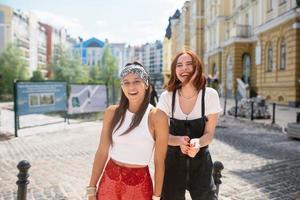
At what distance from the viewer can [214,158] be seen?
7.89m

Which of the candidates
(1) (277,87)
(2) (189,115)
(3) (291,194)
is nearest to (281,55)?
(1) (277,87)

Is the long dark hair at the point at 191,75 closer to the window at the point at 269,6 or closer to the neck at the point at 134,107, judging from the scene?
the neck at the point at 134,107

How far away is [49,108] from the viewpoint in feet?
44.4

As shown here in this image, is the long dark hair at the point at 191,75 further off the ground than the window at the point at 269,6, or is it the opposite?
the window at the point at 269,6

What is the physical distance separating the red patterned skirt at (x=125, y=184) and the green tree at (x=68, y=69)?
46.4 m

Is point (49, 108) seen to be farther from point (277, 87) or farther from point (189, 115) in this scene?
point (277, 87)

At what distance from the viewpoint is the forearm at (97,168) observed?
2.67 m

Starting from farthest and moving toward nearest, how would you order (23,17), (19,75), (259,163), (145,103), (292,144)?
(23,17) < (19,75) < (292,144) < (259,163) < (145,103)

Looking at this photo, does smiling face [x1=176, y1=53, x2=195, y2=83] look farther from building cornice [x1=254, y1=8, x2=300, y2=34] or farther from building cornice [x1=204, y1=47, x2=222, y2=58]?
building cornice [x1=204, y1=47, x2=222, y2=58]

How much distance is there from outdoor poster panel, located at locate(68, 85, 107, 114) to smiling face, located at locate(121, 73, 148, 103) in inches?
494

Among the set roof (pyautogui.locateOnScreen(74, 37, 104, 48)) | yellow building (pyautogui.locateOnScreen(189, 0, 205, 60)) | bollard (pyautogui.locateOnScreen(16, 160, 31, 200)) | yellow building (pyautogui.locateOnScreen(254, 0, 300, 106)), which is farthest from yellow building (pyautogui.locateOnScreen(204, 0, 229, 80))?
roof (pyautogui.locateOnScreen(74, 37, 104, 48))

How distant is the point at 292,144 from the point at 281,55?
16522mm

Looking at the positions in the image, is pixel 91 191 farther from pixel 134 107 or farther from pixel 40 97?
pixel 40 97

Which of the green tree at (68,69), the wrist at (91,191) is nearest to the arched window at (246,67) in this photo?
the green tree at (68,69)
